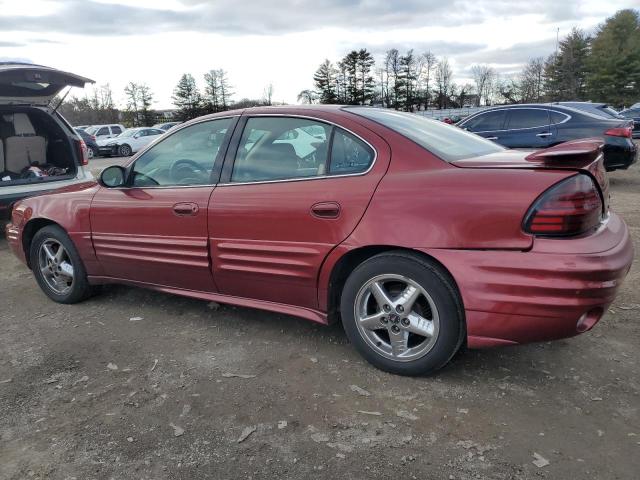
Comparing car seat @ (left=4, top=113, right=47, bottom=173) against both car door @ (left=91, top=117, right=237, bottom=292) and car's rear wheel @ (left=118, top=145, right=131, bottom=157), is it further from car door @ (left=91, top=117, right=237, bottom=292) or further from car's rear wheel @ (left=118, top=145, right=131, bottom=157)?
car's rear wheel @ (left=118, top=145, right=131, bottom=157)

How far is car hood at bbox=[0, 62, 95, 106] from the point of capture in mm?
5766

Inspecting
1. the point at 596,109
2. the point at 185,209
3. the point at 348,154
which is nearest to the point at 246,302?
the point at 185,209

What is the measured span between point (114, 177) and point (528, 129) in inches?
309

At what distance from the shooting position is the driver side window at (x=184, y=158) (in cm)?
357

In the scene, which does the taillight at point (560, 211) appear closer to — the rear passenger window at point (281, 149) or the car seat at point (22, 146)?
the rear passenger window at point (281, 149)

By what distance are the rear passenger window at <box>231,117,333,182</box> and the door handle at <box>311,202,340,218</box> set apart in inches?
8.6

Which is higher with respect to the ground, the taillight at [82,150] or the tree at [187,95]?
the tree at [187,95]

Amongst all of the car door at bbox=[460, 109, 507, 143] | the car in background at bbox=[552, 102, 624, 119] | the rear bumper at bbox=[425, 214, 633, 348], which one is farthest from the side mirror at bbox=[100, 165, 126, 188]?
the car in background at bbox=[552, 102, 624, 119]

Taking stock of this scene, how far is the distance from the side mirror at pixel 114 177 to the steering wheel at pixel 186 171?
1.51 ft

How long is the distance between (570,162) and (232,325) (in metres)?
2.44

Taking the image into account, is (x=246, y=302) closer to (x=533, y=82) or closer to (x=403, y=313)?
(x=403, y=313)

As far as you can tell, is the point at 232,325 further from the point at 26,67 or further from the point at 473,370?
the point at 26,67

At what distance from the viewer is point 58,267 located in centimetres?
440

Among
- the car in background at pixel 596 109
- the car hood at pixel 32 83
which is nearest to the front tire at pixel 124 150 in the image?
the car hood at pixel 32 83
